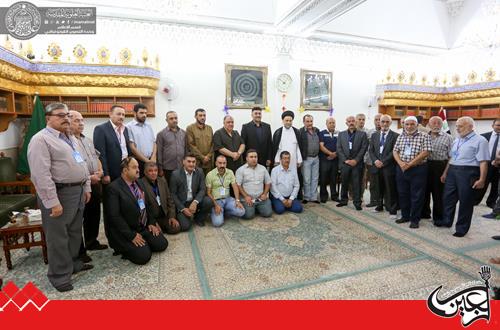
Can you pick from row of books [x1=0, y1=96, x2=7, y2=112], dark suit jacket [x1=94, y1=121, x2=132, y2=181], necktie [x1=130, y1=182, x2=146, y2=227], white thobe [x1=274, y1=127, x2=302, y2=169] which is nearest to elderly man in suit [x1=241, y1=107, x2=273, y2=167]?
white thobe [x1=274, y1=127, x2=302, y2=169]

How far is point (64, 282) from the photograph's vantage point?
7.14ft

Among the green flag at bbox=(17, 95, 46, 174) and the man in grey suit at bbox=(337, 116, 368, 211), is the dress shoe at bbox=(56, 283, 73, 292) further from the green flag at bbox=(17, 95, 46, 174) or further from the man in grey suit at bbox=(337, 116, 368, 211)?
the man in grey suit at bbox=(337, 116, 368, 211)

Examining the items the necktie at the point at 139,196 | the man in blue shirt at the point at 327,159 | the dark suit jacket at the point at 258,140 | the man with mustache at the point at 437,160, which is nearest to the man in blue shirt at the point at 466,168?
the man with mustache at the point at 437,160

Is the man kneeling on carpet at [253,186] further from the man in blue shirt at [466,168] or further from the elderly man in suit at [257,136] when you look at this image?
the man in blue shirt at [466,168]

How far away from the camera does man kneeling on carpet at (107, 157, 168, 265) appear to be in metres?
2.58

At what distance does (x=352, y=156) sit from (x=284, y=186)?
126cm

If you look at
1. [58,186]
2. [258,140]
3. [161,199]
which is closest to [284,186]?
[258,140]

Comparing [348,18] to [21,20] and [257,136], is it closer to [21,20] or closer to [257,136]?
[257,136]

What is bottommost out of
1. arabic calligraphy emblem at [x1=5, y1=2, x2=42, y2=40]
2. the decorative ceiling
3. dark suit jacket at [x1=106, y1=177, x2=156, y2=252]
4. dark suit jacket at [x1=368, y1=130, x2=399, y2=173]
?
dark suit jacket at [x1=106, y1=177, x2=156, y2=252]

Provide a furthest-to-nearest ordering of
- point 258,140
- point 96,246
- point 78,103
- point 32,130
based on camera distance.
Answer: point 78,103 → point 258,140 → point 32,130 → point 96,246

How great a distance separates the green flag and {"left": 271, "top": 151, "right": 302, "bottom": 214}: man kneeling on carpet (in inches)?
147

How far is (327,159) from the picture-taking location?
4.81m

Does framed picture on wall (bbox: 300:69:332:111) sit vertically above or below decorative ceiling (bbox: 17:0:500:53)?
below

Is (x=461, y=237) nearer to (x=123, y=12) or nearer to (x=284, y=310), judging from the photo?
(x=284, y=310)
